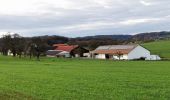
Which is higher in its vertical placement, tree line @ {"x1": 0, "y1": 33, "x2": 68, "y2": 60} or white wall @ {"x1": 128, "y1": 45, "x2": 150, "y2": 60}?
tree line @ {"x1": 0, "y1": 33, "x2": 68, "y2": 60}

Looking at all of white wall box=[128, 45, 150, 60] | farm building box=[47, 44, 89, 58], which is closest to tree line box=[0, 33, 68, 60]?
farm building box=[47, 44, 89, 58]

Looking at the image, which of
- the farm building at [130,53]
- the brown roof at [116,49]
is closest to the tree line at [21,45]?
the brown roof at [116,49]

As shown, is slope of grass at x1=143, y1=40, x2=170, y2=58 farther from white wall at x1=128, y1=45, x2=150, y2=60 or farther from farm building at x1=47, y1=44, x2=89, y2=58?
farm building at x1=47, y1=44, x2=89, y2=58

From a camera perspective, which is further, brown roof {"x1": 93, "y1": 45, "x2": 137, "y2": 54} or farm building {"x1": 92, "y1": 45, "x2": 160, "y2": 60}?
brown roof {"x1": 93, "y1": 45, "x2": 137, "y2": 54}

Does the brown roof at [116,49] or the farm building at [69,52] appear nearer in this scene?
the brown roof at [116,49]

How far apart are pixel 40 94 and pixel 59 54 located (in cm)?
14358

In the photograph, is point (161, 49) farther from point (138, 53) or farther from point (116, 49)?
point (138, 53)

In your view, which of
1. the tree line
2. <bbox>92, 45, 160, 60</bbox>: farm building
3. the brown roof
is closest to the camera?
<bbox>92, 45, 160, 60</bbox>: farm building

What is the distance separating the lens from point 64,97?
22000 mm

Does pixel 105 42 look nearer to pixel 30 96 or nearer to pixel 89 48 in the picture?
pixel 89 48

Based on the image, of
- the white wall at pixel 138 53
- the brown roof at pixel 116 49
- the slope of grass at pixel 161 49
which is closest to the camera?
the white wall at pixel 138 53

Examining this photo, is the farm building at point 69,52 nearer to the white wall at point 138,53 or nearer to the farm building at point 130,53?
the farm building at point 130,53

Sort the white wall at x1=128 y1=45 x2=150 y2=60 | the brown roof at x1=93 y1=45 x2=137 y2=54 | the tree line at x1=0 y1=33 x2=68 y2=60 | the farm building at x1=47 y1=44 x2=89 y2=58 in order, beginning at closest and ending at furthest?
1. the white wall at x1=128 y1=45 x2=150 y2=60
2. the brown roof at x1=93 y1=45 x2=137 y2=54
3. the tree line at x1=0 y1=33 x2=68 y2=60
4. the farm building at x1=47 y1=44 x2=89 y2=58

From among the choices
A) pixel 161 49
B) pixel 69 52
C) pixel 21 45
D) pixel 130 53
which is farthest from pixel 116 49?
pixel 21 45
